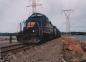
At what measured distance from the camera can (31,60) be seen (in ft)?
48.7

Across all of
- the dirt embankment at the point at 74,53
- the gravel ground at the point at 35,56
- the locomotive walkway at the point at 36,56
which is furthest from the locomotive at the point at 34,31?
the gravel ground at the point at 35,56

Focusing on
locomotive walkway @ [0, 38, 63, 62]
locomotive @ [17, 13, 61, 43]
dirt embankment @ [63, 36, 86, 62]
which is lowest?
dirt embankment @ [63, 36, 86, 62]


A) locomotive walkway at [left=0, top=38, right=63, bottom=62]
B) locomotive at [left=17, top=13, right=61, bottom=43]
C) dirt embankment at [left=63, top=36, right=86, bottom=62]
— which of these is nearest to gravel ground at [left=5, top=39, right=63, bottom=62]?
locomotive walkway at [left=0, top=38, right=63, bottom=62]

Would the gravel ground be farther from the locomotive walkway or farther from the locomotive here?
the locomotive

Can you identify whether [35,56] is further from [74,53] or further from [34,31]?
[34,31]

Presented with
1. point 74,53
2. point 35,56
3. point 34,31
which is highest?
point 34,31

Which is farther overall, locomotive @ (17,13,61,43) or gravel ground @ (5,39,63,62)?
locomotive @ (17,13,61,43)

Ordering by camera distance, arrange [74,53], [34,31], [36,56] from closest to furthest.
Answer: [36,56] → [74,53] → [34,31]

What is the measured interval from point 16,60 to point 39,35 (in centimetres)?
Answer: 1960

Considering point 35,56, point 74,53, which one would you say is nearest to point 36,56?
point 35,56

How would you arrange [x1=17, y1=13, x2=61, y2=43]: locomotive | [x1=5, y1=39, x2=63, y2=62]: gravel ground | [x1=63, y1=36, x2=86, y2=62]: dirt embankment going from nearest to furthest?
[x1=5, y1=39, x2=63, y2=62]: gravel ground
[x1=63, y1=36, x2=86, y2=62]: dirt embankment
[x1=17, y1=13, x2=61, y2=43]: locomotive

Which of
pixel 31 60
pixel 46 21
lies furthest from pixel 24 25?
pixel 31 60

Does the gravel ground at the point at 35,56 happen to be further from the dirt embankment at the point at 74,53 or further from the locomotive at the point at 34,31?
the locomotive at the point at 34,31

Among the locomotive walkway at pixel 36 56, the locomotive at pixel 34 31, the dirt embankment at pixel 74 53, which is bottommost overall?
the dirt embankment at pixel 74 53
